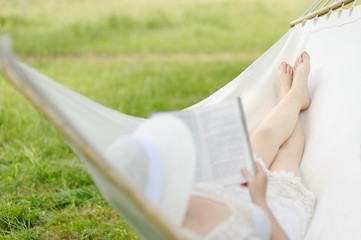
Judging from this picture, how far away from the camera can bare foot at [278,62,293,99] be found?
2.14 meters

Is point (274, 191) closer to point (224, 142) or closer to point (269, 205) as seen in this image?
point (269, 205)

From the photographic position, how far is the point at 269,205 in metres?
1.56

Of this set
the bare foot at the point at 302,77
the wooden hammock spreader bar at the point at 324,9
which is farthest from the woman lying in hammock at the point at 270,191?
the wooden hammock spreader bar at the point at 324,9

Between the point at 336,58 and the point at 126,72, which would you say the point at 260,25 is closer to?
the point at 126,72

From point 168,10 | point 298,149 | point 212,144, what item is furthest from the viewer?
point 168,10

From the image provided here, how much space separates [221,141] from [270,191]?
0.43 meters

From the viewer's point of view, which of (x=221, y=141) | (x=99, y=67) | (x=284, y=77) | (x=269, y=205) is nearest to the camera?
(x=221, y=141)

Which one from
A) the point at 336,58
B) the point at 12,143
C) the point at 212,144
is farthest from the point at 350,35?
→ the point at 12,143

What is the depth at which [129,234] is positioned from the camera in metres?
2.01

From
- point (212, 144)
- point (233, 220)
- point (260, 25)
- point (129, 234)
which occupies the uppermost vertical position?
point (212, 144)

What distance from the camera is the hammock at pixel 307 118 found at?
3.56 ft

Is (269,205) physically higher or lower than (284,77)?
lower

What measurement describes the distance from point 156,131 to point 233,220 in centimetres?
29

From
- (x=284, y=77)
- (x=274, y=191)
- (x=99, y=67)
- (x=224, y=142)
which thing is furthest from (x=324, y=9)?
(x=99, y=67)
